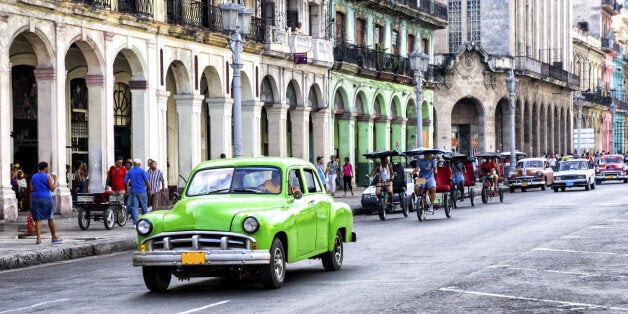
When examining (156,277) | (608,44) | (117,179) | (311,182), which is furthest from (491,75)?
(156,277)

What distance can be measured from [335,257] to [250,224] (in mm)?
3058

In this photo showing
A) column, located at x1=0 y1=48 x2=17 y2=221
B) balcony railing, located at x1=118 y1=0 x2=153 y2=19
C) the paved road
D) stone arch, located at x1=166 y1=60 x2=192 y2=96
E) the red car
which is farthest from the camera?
the red car

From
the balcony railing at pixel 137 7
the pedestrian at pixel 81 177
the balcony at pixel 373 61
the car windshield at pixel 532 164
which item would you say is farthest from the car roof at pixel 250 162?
the car windshield at pixel 532 164

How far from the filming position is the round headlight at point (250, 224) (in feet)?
44.8

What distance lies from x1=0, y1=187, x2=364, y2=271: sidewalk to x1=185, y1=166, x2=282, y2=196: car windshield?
5.00m

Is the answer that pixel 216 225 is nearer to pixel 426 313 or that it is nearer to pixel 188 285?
pixel 188 285

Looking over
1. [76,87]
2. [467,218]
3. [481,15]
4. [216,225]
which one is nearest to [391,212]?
[467,218]

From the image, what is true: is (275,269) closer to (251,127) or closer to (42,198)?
(42,198)

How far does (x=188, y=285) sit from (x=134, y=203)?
39.1 ft

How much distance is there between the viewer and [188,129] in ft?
128

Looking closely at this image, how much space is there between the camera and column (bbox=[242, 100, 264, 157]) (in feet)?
141

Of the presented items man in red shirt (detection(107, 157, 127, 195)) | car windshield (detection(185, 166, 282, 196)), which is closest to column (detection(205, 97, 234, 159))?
man in red shirt (detection(107, 157, 127, 195))

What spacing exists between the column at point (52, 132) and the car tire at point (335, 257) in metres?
15.6

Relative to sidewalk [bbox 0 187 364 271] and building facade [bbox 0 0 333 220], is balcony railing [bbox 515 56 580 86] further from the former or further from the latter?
→ sidewalk [bbox 0 187 364 271]
